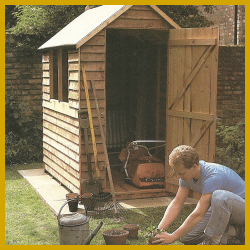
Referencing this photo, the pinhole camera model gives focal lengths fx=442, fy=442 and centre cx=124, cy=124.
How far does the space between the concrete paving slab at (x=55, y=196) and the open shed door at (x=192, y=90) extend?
0.46 meters

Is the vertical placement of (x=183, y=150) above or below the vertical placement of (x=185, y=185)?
above

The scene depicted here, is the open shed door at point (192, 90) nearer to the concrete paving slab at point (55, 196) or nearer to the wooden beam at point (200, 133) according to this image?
the wooden beam at point (200, 133)

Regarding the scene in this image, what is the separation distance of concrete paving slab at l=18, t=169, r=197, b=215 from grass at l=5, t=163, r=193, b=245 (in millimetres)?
129

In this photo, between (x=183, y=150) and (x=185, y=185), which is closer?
(x=183, y=150)

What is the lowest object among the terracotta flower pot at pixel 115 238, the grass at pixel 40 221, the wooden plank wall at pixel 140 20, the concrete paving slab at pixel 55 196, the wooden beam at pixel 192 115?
the grass at pixel 40 221

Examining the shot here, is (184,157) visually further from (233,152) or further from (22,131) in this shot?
(22,131)

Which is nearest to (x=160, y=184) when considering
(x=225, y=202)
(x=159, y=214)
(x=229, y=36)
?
(x=159, y=214)

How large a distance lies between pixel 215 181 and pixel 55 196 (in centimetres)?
401

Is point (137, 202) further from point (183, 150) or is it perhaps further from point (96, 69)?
point (183, 150)

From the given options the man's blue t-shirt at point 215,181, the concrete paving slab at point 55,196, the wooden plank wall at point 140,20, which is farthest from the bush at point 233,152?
the man's blue t-shirt at point 215,181

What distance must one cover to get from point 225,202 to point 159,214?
242 cm

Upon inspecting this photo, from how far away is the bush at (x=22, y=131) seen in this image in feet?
36.2

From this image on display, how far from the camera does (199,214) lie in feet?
13.9

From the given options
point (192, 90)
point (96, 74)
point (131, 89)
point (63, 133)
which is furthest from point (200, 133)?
point (131, 89)
